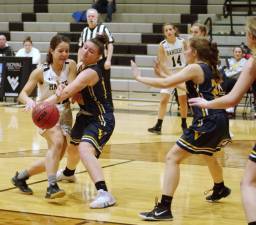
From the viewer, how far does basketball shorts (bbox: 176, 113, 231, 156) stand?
208 inches

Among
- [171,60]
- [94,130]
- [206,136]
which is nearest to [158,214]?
[206,136]

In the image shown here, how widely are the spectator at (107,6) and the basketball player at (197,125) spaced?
41.8 ft

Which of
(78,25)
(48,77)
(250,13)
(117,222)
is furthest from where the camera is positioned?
(78,25)

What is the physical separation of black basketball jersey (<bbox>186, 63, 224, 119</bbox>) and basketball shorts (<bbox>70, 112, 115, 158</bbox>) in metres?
0.82

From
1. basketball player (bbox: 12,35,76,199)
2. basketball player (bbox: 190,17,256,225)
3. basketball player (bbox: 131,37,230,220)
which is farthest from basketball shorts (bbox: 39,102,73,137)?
basketball player (bbox: 190,17,256,225)

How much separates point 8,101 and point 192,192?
9.32m

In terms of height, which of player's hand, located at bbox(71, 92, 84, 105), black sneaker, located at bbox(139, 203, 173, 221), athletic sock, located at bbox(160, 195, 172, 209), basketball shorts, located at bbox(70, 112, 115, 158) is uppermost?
player's hand, located at bbox(71, 92, 84, 105)

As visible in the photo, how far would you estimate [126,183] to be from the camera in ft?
21.5

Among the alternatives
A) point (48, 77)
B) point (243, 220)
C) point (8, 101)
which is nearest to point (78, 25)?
point (8, 101)

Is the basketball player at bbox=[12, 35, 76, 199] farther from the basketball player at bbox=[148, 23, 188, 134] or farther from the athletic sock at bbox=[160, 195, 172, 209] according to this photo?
the basketball player at bbox=[148, 23, 188, 134]

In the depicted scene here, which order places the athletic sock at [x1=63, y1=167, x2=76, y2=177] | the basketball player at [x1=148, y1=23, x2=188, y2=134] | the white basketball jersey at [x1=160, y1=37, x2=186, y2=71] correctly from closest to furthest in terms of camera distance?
1. the athletic sock at [x1=63, y1=167, x2=76, y2=177]
2. the basketball player at [x1=148, y1=23, x2=188, y2=134]
3. the white basketball jersey at [x1=160, y1=37, x2=186, y2=71]

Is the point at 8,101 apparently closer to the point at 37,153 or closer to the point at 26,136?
the point at 26,136

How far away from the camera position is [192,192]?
6.16 metres

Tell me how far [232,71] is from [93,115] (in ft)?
24.9
